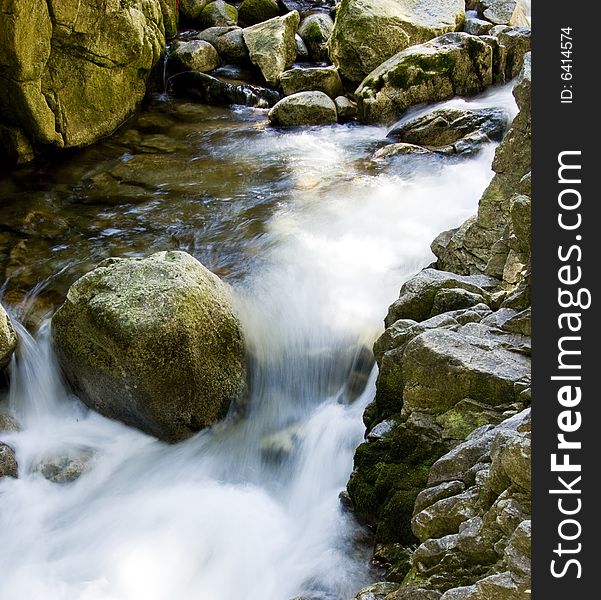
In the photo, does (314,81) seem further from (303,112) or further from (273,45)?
(273,45)

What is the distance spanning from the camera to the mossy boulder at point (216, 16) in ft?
57.7

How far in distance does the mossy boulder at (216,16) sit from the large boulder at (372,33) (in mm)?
4404

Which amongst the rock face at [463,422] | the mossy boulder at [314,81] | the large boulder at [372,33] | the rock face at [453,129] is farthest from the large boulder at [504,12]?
the rock face at [463,422]

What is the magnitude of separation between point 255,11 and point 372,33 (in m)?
5.65

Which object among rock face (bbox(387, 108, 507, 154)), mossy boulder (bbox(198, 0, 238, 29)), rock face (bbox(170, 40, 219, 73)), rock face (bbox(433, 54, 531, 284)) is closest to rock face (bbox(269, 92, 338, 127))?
rock face (bbox(387, 108, 507, 154))

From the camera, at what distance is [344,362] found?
271 inches

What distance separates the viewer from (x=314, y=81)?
46.3ft

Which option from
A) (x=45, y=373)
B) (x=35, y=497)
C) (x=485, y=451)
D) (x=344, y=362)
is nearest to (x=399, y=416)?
(x=485, y=451)

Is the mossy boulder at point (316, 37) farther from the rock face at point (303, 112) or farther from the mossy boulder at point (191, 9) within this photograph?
the rock face at point (303, 112)

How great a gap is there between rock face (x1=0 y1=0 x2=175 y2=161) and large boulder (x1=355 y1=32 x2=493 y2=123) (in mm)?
4285

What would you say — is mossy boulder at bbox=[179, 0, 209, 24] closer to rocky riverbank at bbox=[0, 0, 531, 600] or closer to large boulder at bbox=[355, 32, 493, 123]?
rocky riverbank at bbox=[0, 0, 531, 600]

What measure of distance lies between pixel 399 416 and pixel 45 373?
3770mm

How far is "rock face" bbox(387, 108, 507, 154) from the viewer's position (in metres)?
11.4

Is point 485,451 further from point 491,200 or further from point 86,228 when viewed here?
point 86,228
